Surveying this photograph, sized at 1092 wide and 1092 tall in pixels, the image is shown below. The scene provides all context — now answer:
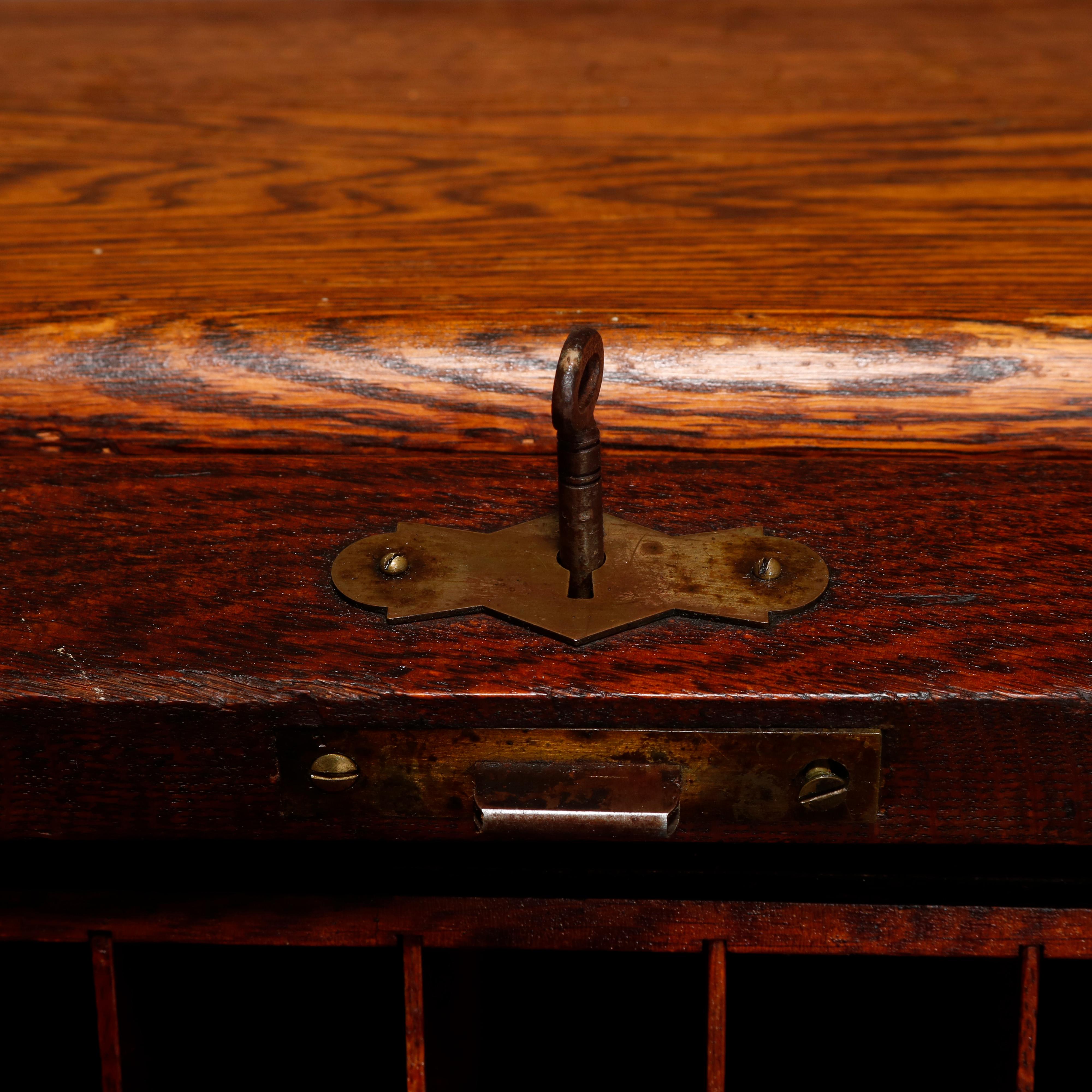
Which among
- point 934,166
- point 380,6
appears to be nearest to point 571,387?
point 934,166

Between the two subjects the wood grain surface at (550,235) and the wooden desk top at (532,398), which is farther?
the wood grain surface at (550,235)

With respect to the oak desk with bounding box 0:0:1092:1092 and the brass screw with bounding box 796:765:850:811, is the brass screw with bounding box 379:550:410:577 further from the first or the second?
the brass screw with bounding box 796:765:850:811

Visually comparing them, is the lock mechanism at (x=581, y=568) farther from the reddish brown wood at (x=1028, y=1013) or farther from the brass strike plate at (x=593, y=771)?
the reddish brown wood at (x=1028, y=1013)

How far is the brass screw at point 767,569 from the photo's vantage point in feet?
2.25

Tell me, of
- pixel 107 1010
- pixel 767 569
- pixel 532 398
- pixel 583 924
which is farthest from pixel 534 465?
pixel 107 1010

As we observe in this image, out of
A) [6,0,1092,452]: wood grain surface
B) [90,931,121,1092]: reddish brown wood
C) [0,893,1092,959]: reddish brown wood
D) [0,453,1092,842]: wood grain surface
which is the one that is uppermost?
[6,0,1092,452]: wood grain surface

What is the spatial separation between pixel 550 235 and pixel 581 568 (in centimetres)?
42

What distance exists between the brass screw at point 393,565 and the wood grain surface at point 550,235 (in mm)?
161

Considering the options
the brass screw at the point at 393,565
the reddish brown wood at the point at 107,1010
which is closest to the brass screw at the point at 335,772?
the brass screw at the point at 393,565

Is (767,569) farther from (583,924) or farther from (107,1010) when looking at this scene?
(107,1010)

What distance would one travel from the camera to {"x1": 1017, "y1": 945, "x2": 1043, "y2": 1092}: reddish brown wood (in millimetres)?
729

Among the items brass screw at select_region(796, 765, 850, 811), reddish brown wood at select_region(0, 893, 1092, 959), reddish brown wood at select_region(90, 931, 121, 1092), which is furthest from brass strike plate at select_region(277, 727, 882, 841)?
reddish brown wood at select_region(90, 931, 121, 1092)

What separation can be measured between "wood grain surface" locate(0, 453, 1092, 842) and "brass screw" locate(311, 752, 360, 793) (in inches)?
0.7

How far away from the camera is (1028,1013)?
2.41 ft
